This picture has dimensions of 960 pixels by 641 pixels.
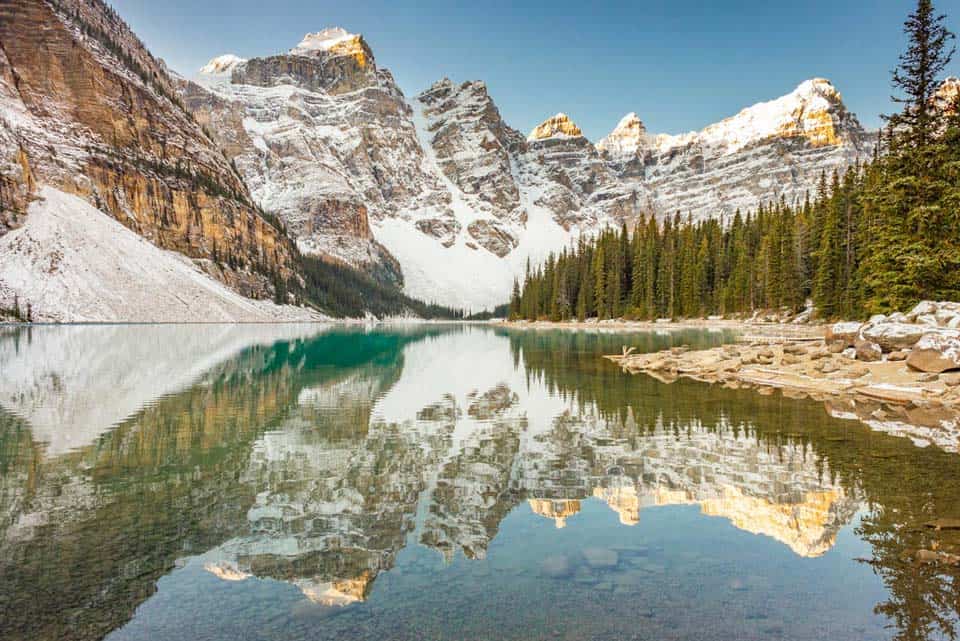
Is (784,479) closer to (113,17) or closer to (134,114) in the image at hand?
(134,114)

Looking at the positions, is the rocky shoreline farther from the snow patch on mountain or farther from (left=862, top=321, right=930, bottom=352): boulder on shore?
the snow patch on mountain

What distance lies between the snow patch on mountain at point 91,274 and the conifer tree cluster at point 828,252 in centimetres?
6773

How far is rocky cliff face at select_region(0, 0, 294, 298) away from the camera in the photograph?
10306cm

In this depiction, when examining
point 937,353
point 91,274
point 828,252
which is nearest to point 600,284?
point 828,252

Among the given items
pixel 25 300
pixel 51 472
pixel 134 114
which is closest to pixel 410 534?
pixel 51 472

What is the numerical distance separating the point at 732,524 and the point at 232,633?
6.46 metres

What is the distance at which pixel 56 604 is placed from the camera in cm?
543

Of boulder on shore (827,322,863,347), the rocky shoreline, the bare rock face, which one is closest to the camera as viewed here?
the rocky shoreline

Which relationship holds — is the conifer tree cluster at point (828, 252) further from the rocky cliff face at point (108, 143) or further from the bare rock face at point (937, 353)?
the rocky cliff face at point (108, 143)

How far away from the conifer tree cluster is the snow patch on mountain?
222ft

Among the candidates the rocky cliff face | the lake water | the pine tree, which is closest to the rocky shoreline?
the lake water

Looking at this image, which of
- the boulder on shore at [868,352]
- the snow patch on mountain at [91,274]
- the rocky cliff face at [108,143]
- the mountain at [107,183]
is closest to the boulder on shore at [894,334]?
the boulder on shore at [868,352]

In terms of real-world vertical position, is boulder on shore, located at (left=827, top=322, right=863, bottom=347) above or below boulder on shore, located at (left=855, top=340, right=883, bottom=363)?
above

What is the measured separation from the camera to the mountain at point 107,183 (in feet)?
274
